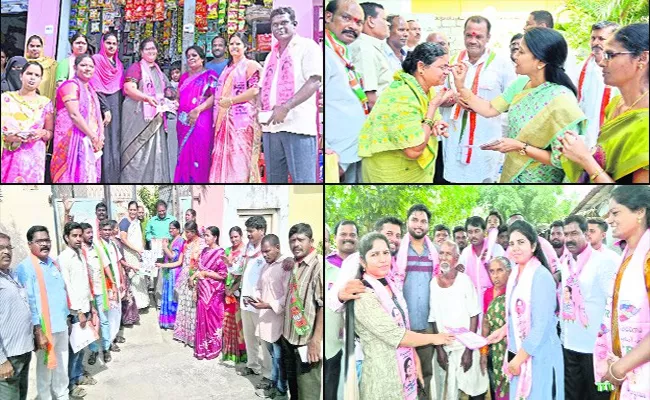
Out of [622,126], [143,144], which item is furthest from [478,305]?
[143,144]

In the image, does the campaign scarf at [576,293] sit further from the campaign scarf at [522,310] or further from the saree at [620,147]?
the saree at [620,147]

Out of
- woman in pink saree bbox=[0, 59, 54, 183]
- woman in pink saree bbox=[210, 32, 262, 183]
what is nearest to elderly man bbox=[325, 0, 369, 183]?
woman in pink saree bbox=[210, 32, 262, 183]

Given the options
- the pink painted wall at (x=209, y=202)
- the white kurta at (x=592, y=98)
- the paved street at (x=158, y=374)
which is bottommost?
the paved street at (x=158, y=374)

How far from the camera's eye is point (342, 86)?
286 centimetres

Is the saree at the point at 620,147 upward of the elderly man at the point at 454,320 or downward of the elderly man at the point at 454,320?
upward

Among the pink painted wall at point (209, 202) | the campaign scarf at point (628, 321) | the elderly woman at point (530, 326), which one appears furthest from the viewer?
the pink painted wall at point (209, 202)

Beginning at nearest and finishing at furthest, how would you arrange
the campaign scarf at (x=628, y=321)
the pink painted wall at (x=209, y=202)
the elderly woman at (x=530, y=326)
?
the campaign scarf at (x=628, y=321) < the elderly woman at (x=530, y=326) < the pink painted wall at (x=209, y=202)

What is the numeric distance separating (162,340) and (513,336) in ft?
5.02

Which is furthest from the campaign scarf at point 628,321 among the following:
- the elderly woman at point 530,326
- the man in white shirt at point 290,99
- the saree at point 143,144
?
the saree at point 143,144

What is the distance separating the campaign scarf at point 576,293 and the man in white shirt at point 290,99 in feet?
3.79

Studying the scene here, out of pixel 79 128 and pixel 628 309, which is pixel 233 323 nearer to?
pixel 79 128

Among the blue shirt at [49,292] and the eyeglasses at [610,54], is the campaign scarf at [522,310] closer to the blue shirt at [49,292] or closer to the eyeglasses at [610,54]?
the eyeglasses at [610,54]

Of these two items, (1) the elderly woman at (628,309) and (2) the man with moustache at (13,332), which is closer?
(1) the elderly woman at (628,309)

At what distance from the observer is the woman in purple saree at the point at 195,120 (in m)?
2.94
